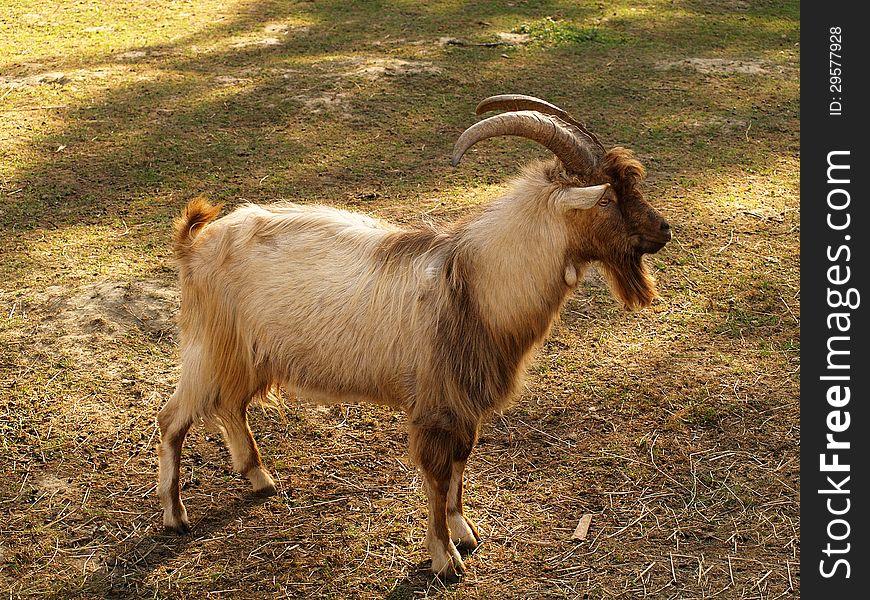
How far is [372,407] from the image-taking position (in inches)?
210

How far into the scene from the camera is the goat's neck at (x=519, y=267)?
3869 millimetres

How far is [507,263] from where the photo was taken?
3.93 meters

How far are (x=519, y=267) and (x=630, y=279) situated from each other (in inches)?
20.0

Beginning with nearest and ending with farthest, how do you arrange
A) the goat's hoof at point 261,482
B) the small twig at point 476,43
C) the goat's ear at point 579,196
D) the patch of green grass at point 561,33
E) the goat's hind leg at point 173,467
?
1. the goat's ear at point 579,196
2. the goat's hind leg at point 173,467
3. the goat's hoof at point 261,482
4. the small twig at point 476,43
5. the patch of green grass at point 561,33

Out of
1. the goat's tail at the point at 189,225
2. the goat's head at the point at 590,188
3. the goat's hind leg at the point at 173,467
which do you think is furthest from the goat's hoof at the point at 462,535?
the goat's tail at the point at 189,225

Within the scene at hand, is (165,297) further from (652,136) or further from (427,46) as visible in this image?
(427,46)

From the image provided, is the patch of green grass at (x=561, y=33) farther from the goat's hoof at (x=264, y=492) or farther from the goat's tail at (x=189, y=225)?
the goat's hoof at (x=264, y=492)

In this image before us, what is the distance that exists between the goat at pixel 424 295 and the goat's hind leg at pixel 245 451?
0.02 metres

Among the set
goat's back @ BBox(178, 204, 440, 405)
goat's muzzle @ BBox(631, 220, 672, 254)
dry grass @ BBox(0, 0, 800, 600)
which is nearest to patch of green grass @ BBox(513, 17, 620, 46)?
dry grass @ BBox(0, 0, 800, 600)

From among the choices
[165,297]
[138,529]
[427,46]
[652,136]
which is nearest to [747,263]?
[652,136]

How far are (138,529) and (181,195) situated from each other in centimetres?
362

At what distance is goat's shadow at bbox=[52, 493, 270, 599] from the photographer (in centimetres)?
404

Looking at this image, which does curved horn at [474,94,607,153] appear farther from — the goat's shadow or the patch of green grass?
the patch of green grass

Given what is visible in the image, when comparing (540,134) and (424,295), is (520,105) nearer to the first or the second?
(540,134)
